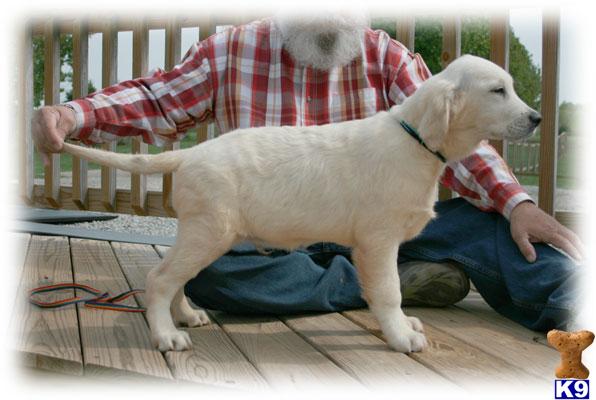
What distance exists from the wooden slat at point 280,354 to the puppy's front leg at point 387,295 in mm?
293

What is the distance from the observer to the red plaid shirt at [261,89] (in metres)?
3.53

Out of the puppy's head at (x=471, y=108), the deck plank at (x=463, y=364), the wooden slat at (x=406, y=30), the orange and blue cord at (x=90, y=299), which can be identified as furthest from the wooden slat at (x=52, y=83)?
the puppy's head at (x=471, y=108)

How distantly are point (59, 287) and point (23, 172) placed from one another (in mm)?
3224

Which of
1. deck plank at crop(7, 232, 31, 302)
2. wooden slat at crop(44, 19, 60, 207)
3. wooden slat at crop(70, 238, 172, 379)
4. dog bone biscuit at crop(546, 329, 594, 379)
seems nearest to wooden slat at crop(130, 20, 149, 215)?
deck plank at crop(7, 232, 31, 302)

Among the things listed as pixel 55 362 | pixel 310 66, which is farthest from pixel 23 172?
pixel 55 362

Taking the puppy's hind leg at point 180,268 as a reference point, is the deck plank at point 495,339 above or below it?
below

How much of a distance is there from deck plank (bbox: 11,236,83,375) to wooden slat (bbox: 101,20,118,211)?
1.42m

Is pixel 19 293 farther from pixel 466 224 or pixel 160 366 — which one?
pixel 466 224

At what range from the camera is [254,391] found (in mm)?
2221

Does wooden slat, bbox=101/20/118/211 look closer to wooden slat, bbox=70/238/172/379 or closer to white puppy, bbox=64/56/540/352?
wooden slat, bbox=70/238/172/379

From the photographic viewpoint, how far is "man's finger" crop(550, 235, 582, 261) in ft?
9.80

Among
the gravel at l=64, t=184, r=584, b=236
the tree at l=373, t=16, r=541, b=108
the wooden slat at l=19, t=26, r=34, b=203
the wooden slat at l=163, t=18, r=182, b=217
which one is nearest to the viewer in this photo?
the tree at l=373, t=16, r=541, b=108

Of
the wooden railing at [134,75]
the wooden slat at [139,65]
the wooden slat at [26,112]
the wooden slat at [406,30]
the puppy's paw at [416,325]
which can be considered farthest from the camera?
the wooden slat at [26,112]

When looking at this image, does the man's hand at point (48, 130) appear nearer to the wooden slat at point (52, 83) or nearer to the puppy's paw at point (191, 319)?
the puppy's paw at point (191, 319)
